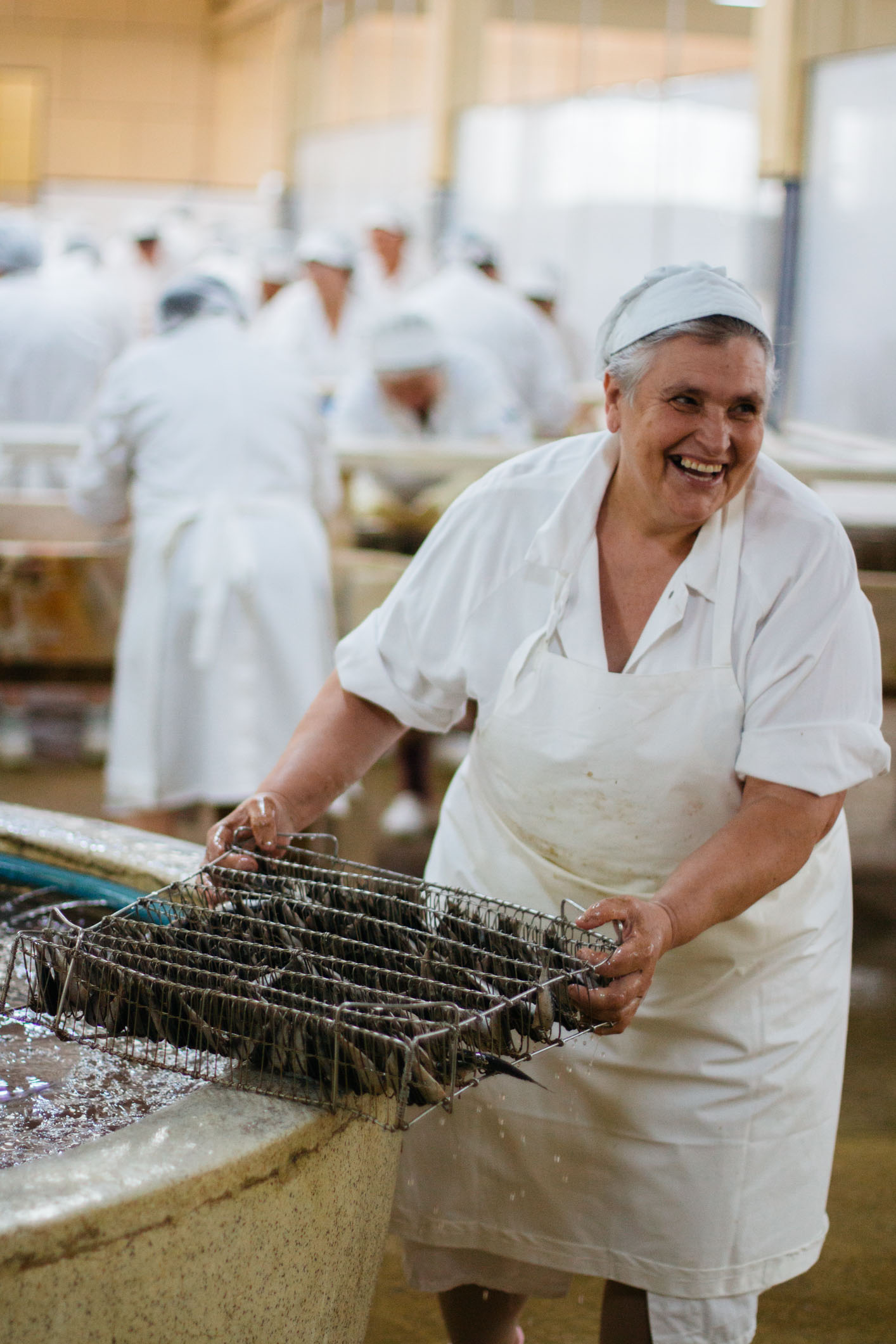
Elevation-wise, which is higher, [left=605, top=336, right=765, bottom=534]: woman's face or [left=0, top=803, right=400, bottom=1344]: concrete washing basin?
[left=605, top=336, right=765, bottom=534]: woman's face

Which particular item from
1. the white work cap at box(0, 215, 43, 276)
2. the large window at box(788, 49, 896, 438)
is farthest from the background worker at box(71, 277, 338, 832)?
the large window at box(788, 49, 896, 438)

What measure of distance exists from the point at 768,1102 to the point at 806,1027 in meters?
0.09

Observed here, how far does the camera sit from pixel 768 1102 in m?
1.51

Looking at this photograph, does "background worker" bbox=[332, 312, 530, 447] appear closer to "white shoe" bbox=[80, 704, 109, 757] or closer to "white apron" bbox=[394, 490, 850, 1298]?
"white shoe" bbox=[80, 704, 109, 757]

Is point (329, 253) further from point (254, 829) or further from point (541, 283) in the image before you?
point (254, 829)

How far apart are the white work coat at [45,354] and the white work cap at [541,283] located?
2.47 metres

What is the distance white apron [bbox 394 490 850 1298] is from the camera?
148cm

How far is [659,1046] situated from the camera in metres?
1.52

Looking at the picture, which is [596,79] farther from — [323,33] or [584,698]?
[584,698]

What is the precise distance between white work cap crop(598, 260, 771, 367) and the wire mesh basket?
0.58 meters

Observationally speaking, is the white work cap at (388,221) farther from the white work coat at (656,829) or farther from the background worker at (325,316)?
the white work coat at (656,829)

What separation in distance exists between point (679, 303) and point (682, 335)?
3 centimetres

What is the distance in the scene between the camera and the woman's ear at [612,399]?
1.49 m

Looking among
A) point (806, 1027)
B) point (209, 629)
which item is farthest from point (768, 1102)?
point (209, 629)
